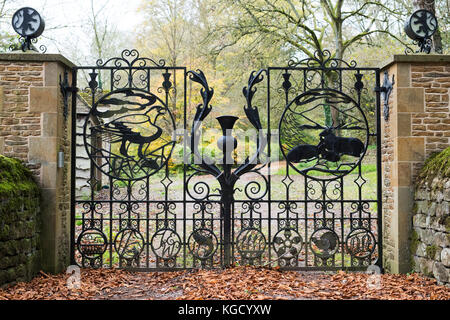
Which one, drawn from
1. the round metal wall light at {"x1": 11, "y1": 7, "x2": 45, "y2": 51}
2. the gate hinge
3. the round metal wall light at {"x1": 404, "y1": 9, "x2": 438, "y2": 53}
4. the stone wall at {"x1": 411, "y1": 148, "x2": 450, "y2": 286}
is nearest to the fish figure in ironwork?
the gate hinge

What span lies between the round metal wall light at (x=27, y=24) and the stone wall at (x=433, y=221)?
226 inches

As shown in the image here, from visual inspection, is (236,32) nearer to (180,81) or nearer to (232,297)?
(180,81)

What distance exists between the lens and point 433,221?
15.3 ft

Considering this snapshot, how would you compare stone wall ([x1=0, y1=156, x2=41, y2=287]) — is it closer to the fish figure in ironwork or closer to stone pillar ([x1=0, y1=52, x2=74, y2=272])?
stone pillar ([x1=0, y1=52, x2=74, y2=272])

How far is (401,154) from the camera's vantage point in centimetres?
517

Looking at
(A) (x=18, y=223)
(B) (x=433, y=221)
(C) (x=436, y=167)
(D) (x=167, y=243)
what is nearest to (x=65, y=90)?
(A) (x=18, y=223)

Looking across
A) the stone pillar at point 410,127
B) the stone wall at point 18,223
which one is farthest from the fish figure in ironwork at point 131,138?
the stone pillar at point 410,127

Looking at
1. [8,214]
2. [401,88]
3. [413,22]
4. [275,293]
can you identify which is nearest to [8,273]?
[8,214]

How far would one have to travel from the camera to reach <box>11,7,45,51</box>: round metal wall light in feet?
16.8

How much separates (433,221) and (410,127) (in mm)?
1359

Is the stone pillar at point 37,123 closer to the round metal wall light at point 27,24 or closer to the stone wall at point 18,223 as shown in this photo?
the stone wall at point 18,223

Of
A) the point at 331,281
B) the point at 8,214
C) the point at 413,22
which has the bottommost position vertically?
the point at 331,281

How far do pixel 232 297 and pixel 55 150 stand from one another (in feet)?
10.3

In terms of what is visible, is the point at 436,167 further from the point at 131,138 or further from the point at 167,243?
the point at 131,138
